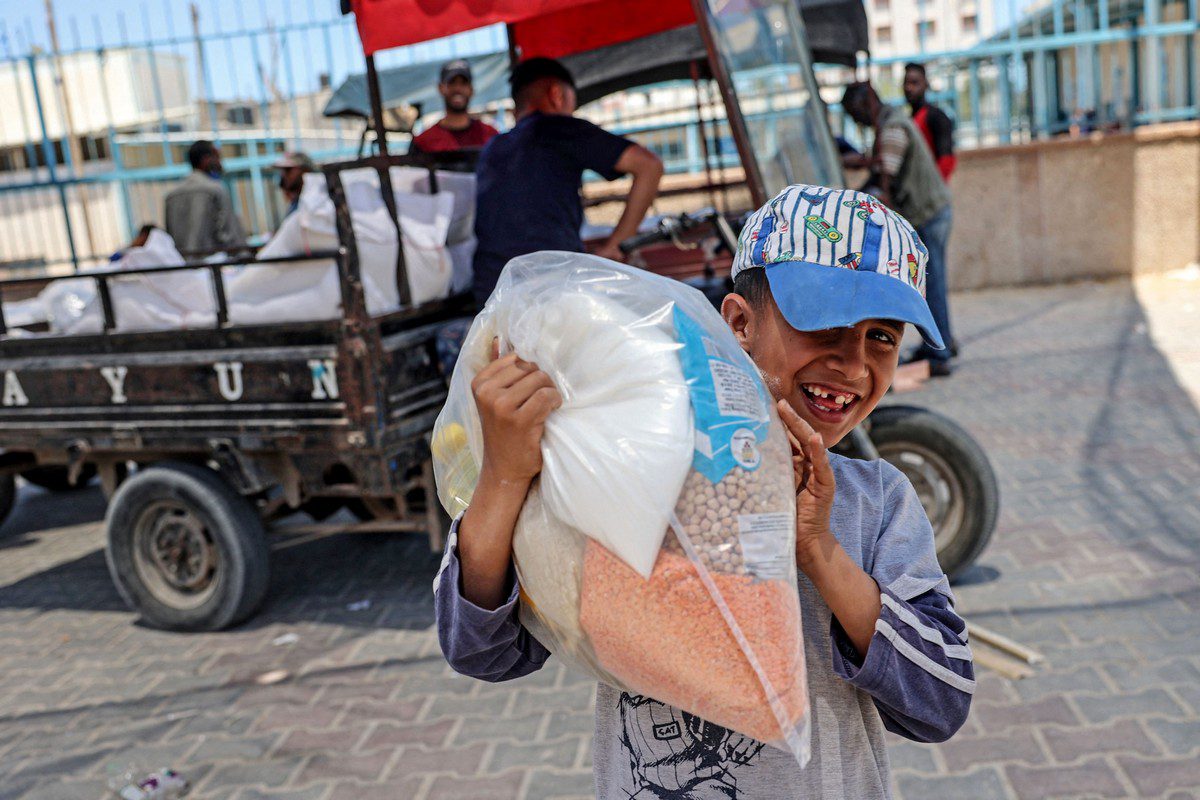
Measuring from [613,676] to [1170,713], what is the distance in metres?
2.69

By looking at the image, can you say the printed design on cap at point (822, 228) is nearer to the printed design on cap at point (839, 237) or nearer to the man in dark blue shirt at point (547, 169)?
the printed design on cap at point (839, 237)

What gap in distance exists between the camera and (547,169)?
4043 millimetres

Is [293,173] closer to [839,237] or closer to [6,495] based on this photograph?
[6,495]

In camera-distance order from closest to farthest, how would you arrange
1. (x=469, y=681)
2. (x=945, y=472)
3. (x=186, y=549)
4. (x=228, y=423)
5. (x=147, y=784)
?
(x=147, y=784) < (x=469, y=681) < (x=945, y=472) < (x=228, y=423) < (x=186, y=549)

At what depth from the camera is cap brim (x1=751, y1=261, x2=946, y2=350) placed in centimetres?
118

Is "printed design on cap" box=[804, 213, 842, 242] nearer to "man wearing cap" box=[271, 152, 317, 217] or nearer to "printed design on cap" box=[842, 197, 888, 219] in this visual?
"printed design on cap" box=[842, 197, 888, 219]

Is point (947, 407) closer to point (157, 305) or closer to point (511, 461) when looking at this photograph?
point (157, 305)

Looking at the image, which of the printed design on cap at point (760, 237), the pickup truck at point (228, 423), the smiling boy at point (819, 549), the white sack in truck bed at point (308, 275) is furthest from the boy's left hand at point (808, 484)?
the white sack in truck bed at point (308, 275)

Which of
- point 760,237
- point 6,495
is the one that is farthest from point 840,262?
point 6,495

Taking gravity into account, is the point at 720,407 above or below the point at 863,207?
below

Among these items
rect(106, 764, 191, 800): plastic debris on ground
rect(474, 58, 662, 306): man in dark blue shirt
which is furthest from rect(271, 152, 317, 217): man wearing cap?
rect(106, 764, 191, 800): plastic debris on ground

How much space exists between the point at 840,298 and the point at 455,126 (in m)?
4.89

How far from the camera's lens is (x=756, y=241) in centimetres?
128

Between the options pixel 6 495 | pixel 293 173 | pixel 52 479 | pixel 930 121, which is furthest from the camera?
pixel 930 121
